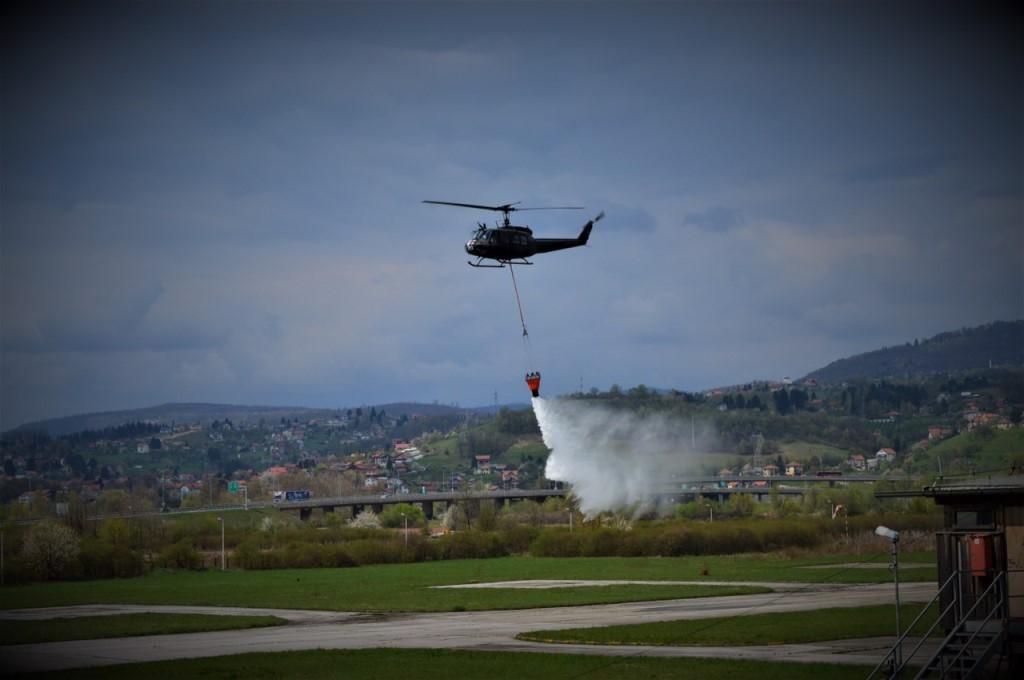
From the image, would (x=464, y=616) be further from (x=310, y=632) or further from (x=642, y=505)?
(x=642, y=505)

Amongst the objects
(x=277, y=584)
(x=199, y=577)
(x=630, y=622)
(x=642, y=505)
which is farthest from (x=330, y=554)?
(x=630, y=622)

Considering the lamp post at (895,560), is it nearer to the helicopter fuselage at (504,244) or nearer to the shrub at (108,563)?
the helicopter fuselage at (504,244)

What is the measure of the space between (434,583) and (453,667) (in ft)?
146

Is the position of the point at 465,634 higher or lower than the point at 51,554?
higher

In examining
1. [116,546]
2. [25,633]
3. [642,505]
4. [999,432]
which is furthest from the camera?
[999,432]

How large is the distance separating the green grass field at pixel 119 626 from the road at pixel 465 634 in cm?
168

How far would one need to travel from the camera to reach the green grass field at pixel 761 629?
49.3 m

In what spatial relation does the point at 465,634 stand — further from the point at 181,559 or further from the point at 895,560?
the point at 181,559

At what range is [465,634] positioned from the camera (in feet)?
180

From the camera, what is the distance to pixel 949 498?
121ft

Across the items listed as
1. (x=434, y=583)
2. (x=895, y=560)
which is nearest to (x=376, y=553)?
(x=434, y=583)

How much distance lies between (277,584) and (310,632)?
3596cm

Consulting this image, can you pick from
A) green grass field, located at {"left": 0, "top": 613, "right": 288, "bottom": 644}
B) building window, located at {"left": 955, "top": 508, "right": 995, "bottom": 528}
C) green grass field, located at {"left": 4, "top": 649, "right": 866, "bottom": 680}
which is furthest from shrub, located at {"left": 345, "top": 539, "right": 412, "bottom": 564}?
building window, located at {"left": 955, "top": 508, "right": 995, "bottom": 528}

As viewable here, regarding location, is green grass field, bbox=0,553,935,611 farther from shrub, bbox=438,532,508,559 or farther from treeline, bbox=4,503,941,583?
shrub, bbox=438,532,508,559
